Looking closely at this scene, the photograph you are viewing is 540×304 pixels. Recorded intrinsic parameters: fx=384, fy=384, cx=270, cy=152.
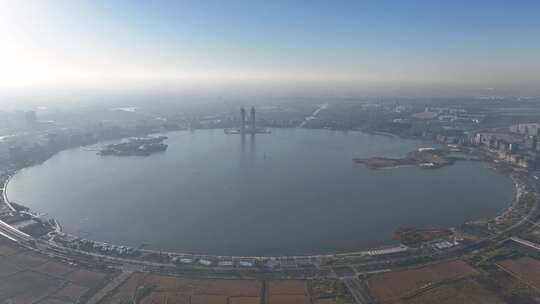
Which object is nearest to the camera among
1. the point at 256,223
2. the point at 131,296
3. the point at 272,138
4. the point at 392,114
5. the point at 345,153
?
the point at 131,296

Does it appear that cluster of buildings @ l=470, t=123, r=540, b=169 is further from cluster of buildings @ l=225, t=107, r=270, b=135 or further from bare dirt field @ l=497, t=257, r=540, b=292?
cluster of buildings @ l=225, t=107, r=270, b=135

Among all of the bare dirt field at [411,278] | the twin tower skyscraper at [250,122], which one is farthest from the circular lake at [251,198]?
the twin tower skyscraper at [250,122]

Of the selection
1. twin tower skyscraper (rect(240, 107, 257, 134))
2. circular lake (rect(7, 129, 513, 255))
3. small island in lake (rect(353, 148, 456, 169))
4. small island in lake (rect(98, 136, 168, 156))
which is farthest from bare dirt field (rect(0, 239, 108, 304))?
twin tower skyscraper (rect(240, 107, 257, 134))

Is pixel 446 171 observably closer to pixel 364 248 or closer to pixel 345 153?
pixel 345 153

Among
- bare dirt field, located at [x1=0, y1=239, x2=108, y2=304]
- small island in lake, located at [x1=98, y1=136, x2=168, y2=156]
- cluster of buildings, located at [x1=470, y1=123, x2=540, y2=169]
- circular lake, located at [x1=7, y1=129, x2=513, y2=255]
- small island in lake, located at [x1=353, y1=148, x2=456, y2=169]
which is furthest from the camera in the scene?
small island in lake, located at [x1=98, y1=136, x2=168, y2=156]

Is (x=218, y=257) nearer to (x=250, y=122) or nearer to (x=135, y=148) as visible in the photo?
(x=135, y=148)

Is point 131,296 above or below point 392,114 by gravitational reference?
below

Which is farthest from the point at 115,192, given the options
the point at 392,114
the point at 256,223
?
the point at 392,114
